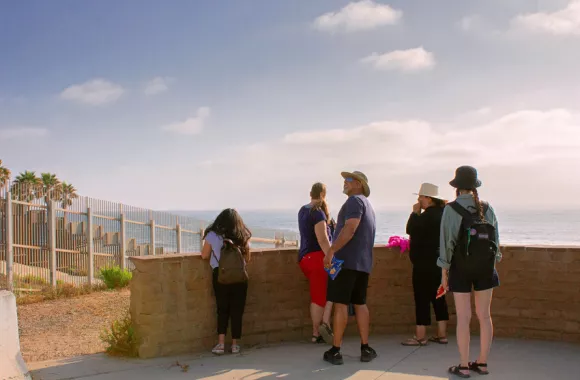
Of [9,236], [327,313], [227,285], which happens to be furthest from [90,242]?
[327,313]

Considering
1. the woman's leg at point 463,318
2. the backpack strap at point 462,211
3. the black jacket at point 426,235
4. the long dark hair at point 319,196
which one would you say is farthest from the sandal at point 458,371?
the long dark hair at point 319,196

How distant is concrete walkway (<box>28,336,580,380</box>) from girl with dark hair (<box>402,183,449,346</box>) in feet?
0.77

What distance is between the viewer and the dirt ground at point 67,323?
8234 mm

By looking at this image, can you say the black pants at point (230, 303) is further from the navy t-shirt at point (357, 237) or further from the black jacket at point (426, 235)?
the black jacket at point (426, 235)

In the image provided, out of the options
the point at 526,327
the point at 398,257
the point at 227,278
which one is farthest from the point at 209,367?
the point at 526,327

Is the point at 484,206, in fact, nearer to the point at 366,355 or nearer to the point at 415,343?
the point at 366,355

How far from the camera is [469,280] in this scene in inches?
198

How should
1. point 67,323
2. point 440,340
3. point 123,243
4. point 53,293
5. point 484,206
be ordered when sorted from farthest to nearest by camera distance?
point 123,243 → point 53,293 → point 67,323 → point 440,340 → point 484,206

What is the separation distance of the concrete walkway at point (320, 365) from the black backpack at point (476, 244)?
1054 mm

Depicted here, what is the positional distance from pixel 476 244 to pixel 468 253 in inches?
4.1

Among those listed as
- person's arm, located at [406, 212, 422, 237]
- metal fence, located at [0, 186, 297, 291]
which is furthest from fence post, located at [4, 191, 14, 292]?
person's arm, located at [406, 212, 422, 237]

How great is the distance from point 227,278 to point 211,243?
421mm

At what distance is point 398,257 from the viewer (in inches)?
272

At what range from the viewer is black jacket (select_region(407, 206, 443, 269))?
20.2 feet
